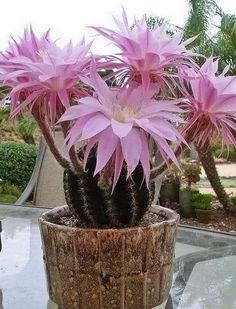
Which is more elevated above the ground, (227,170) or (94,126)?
(94,126)

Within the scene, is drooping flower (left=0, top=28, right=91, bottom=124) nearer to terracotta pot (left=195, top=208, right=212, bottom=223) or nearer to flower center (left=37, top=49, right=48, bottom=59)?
flower center (left=37, top=49, right=48, bottom=59)

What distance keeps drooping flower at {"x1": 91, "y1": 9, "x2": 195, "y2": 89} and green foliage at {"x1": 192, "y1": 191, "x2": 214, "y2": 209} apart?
4580mm

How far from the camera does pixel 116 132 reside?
0.46 meters

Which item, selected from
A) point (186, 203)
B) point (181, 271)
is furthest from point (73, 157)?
point (186, 203)

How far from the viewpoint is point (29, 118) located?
59cm

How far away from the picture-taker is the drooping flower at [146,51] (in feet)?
1.70

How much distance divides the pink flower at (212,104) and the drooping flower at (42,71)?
0.40 feet

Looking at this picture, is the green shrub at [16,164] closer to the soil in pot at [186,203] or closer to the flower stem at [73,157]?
the soil in pot at [186,203]

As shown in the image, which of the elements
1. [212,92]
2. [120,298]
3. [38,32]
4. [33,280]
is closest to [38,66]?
[38,32]

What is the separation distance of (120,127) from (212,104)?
0.13 meters

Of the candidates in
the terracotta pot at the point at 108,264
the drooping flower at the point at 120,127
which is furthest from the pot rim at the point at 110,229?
the drooping flower at the point at 120,127

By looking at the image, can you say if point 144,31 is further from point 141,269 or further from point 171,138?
point 141,269

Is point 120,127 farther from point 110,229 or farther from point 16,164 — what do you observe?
A: point 16,164

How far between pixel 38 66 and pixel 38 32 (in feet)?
0.26
